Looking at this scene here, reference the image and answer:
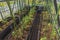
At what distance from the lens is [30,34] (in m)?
4.42

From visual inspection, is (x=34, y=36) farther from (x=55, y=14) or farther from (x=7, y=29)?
(x=55, y=14)

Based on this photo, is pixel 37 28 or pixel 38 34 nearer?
pixel 38 34

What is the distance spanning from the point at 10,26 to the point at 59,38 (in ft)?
5.84

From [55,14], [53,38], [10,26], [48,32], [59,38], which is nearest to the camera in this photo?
[55,14]

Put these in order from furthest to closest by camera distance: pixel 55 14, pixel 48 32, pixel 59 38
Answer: pixel 48 32 → pixel 59 38 → pixel 55 14

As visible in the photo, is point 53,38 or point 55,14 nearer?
point 55,14

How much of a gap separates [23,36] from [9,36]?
0.37 meters

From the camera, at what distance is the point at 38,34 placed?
4.46 meters

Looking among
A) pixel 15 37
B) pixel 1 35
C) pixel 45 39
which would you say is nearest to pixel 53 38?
pixel 45 39

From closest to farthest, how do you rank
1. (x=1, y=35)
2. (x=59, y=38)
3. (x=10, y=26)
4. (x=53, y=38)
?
1. (x=59, y=38)
2. (x=53, y=38)
3. (x=1, y=35)
4. (x=10, y=26)

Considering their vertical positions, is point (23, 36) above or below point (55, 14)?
below

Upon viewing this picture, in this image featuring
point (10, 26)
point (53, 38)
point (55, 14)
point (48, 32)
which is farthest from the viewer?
point (10, 26)

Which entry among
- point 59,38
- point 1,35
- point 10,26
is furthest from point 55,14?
point 10,26

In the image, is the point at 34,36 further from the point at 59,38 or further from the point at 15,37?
the point at 59,38
